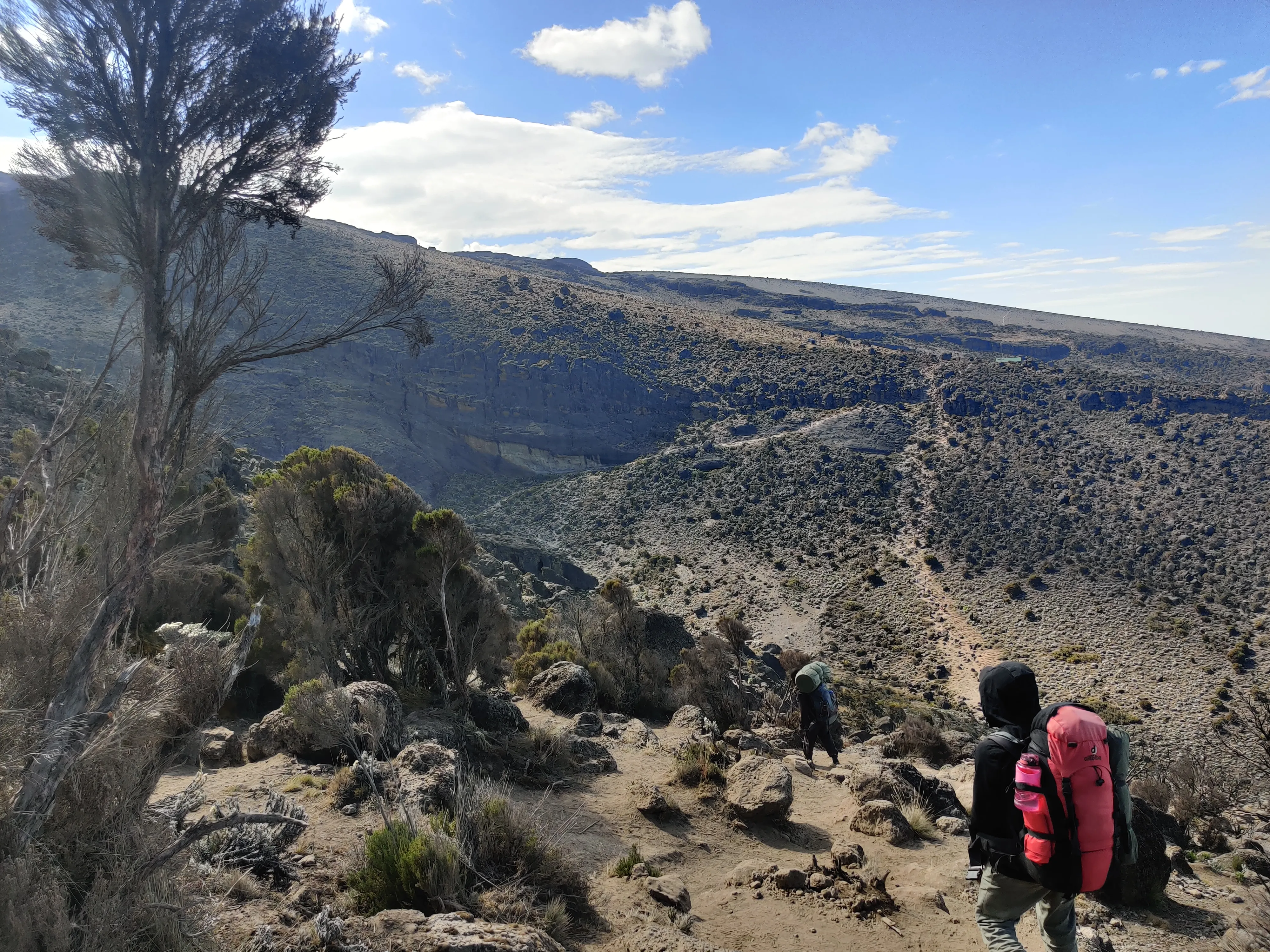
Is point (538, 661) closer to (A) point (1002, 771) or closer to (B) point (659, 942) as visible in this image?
(B) point (659, 942)

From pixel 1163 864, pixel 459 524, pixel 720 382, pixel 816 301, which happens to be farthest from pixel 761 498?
pixel 816 301

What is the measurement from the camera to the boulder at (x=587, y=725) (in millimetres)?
9859

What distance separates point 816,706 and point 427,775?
200 inches

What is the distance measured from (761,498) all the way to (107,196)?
43127 millimetres

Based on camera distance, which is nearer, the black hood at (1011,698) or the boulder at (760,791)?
the black hood at (1011,698)

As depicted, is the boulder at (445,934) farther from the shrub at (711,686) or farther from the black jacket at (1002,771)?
the shrub at (711,686)

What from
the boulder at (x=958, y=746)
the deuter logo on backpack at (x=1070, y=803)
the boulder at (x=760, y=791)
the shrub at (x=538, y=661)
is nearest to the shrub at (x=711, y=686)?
the shrub at (x=538, y=661)

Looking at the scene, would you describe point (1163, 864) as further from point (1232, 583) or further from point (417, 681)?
point (1232, 583)

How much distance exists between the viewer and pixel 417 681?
11.3 metres

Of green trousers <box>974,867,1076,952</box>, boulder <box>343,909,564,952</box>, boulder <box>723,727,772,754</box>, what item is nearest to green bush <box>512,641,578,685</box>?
→ boulder <box>723,727,772,754</box>

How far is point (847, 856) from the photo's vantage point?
5.56 metres

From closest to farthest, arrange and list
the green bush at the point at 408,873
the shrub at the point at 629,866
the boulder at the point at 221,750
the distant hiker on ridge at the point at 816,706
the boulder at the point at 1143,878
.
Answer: the green bush at the point at 408,873, the boulder at the point at 1143,878, the shrub at the point at 629,866, the boulder at the point at 221,750, the distant hiker on ridge at the point at 816,706

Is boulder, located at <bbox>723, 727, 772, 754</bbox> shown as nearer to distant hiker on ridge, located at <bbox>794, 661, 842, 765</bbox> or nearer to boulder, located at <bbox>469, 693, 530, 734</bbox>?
distant hiker on ridge, located at <bbox>794, 661, 842, 765</bbox>

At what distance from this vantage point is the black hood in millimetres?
3186
